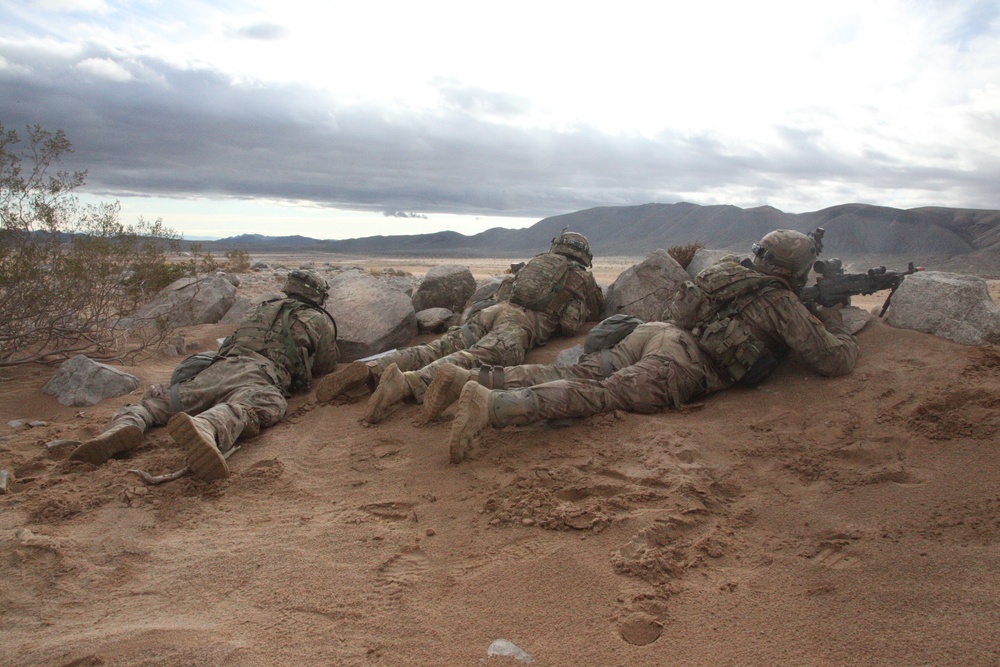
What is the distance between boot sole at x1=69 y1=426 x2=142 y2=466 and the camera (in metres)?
4.01

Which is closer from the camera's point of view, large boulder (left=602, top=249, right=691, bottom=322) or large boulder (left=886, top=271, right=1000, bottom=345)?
large boulder (left=886, top=271, right=1000, bottom=345)

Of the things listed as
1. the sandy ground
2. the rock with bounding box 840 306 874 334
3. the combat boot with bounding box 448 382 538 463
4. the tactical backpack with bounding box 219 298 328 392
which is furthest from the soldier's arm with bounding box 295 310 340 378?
the rock with bounding box 840 306 874 334

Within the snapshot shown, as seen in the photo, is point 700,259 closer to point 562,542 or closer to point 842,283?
point 842,283

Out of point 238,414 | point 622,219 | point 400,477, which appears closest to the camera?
point 400,477

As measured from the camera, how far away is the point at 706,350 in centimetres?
466

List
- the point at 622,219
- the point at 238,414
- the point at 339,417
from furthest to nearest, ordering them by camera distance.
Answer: the point at 622,219 < the point at 339,417 < the point at 238,414

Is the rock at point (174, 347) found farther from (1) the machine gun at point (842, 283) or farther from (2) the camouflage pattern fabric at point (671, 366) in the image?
(1) the machine gun at point (842, 283)

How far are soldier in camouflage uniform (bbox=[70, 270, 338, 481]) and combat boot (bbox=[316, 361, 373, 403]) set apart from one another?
32 centimetres

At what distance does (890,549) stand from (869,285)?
10.8 feet

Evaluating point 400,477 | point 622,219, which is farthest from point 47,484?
point 622,219

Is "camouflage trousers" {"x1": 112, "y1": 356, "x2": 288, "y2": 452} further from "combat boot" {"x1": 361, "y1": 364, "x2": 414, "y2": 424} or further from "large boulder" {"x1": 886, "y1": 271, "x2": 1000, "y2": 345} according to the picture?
"large boulder" {"x1": 886, "y1": 271, "x2": 1000, "y2": 345}

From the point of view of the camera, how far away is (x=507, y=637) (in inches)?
92.2

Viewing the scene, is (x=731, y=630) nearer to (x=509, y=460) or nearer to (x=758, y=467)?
(x=758, y=467)

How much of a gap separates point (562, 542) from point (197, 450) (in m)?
2.17
